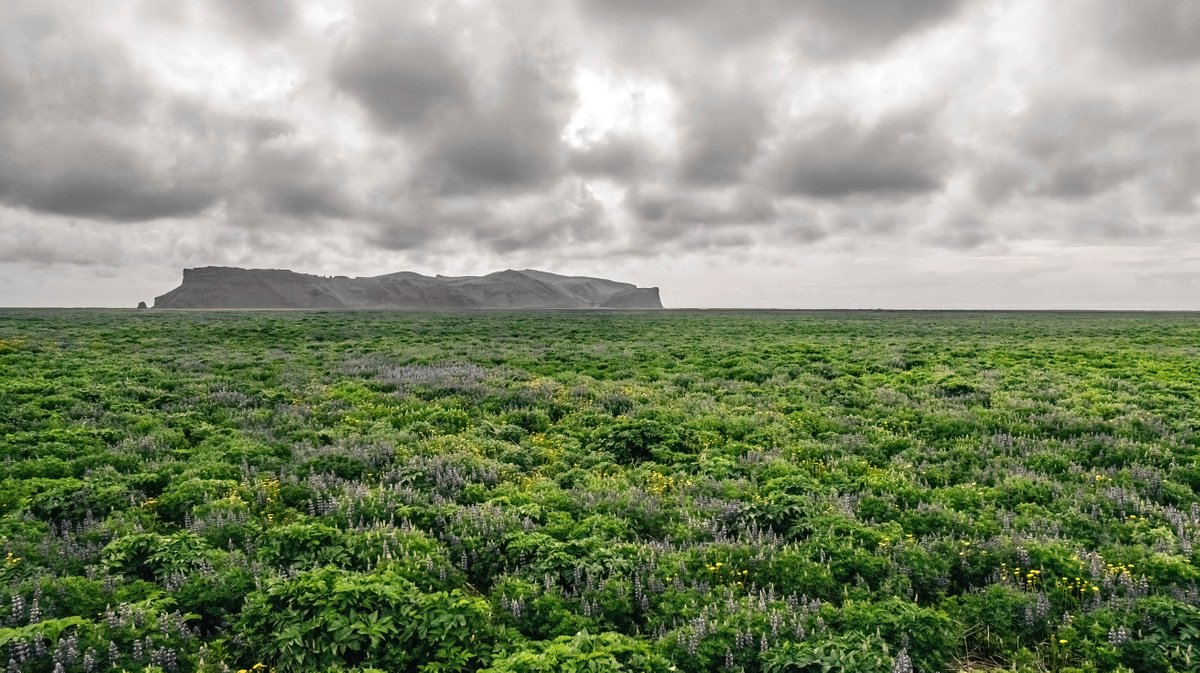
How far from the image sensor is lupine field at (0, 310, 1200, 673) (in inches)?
239

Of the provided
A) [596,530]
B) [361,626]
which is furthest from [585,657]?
[596,530]

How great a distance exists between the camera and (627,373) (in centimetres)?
2516

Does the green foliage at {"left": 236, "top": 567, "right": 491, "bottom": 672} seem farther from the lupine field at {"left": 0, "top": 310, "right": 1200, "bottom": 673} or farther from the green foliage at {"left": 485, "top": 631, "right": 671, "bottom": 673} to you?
the green foliage at {"left": 485, "top": 631, "right": 671, "bottom": 673}

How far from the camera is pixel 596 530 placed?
9031 mm

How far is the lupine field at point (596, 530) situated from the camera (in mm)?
6082

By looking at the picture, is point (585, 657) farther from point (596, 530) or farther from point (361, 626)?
point (596, 530)

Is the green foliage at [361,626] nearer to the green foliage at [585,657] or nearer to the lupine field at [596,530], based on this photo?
the lupine field at [596,530]

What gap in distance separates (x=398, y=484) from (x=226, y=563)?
3168 millimetres

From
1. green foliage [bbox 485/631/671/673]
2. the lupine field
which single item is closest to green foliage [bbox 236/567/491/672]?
the lupine field

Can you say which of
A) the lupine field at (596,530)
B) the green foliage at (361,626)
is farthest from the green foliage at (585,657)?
the green foliage at (361,626)

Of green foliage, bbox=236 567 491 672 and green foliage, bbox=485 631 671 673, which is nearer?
green foliage, bbox=485 631 671 673

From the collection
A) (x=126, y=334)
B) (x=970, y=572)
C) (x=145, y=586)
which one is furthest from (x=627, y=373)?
(x=126, y=334)

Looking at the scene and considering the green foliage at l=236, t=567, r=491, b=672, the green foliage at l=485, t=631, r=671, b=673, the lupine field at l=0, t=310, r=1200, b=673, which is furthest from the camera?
the lupine field at l=0, t=310, r=1200, b=673

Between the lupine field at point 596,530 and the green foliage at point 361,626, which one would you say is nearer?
the green foliage at point 361,626
